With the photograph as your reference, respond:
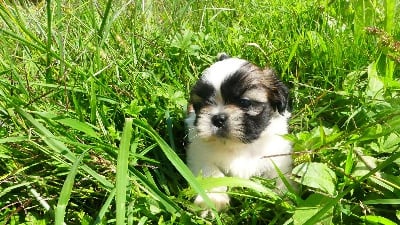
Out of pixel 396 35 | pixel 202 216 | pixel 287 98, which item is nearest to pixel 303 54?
pixel 396 35

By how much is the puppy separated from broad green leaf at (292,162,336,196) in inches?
6.9

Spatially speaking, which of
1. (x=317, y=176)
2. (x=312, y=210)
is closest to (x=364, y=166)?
(x=317, y=176)

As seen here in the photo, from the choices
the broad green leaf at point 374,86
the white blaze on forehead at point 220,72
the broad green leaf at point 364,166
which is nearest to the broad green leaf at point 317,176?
the broad green leaf at point 364,166

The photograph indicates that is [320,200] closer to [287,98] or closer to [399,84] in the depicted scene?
[287,98]

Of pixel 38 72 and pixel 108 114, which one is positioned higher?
pixel 38 72

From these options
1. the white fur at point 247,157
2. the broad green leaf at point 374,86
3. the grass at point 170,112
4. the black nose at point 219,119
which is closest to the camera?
the grass at point 170,112

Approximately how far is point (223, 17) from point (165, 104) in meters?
1.49

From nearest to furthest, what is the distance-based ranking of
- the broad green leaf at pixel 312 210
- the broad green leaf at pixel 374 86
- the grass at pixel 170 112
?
the broad green leaf at pixel 312 210 < the grass at pixel 170 112 < the broad green leaf at pixel 374 86

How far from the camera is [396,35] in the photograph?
9.59 feet

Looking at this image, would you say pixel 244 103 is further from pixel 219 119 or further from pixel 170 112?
pixel 170 112

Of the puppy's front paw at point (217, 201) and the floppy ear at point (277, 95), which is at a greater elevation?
the floppy ear at point (277, 95)

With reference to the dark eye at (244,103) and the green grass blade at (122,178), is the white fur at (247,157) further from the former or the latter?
the green grass blade at (122,178)

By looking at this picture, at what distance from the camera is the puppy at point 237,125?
208 cm

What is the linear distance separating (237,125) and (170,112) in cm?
68
